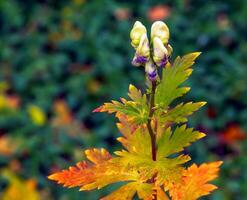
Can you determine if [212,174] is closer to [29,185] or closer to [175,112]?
[175,112]

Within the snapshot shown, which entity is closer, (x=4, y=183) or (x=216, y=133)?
(x=4, y=183)

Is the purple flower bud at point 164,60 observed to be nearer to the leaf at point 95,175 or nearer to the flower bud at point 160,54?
the flower bud at point 160,54

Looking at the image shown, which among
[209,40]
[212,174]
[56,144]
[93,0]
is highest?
[93,0]

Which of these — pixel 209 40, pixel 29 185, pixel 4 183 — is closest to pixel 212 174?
pixel 29 185

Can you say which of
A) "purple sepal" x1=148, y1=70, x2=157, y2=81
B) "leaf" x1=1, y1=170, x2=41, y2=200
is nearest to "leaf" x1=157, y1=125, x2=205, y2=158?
"purple sepal" x1=148, y1=70, x2=157, y2=81

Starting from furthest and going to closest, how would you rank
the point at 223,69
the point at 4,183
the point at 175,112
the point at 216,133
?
the point at 223,69
the point at 216,133
the point at 4,183
the point at 175,112

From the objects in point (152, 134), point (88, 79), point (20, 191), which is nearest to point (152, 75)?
point (152, 134)

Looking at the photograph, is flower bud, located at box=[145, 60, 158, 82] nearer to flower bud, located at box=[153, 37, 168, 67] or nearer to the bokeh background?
flower bud, located at box=[153, 37, 168, 67]
